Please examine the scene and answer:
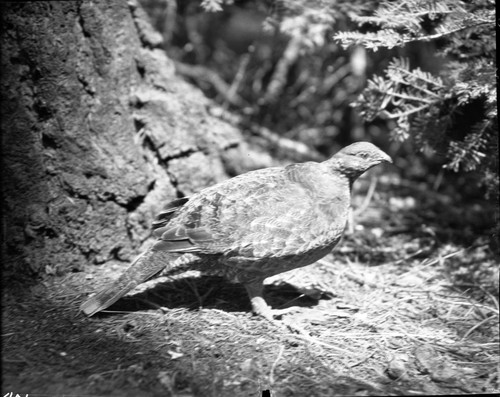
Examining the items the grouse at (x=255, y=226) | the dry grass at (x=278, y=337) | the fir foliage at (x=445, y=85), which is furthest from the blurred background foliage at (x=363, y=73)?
the dry grass at (x=278, y=337)

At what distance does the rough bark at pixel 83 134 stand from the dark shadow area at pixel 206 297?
43cm

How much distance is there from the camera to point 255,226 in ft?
10.5

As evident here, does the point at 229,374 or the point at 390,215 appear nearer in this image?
the point at 229,374

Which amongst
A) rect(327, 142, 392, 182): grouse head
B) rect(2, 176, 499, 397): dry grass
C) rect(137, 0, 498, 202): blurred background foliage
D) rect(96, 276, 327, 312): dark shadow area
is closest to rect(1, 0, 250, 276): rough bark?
rect(2, 176, 499, 397): dry grass

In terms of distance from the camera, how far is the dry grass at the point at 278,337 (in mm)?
2584

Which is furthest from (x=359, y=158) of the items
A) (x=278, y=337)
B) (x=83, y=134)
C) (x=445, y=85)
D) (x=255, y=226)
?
(x=83, y=134)

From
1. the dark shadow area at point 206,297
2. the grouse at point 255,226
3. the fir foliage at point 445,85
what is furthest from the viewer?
the fir foliage at point 445,85

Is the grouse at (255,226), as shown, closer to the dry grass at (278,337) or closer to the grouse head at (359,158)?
the grouse head at (359,158)

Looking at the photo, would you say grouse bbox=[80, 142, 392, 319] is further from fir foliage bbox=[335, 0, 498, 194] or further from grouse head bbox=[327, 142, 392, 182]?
fir foliage bbox=[335, 0, 498, 194]

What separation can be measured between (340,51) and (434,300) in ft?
10.3

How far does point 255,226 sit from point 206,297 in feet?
2.06

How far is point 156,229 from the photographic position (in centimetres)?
330

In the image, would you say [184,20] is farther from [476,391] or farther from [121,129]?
[476,391]

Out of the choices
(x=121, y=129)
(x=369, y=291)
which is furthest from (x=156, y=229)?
(x=369, y=291)
